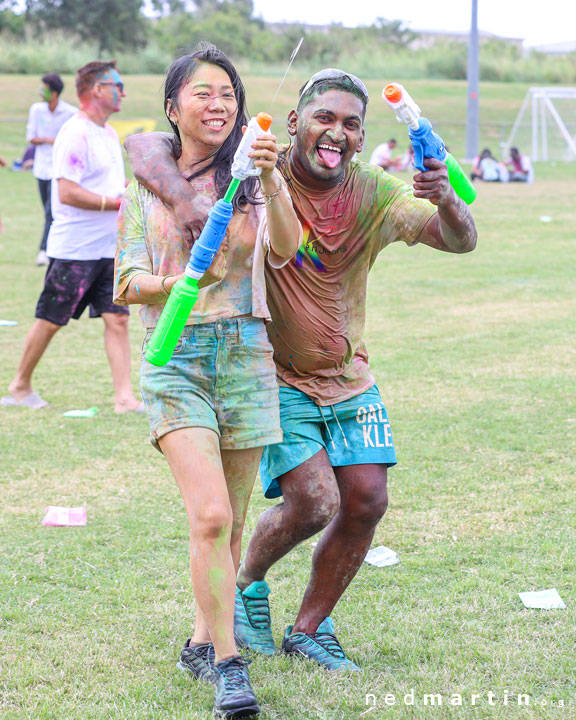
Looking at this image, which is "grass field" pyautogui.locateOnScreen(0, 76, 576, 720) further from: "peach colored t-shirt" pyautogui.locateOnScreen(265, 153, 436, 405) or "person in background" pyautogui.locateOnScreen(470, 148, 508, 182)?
"person in background" pyautogui.locateOnScreen(470, 148, 508, 182)

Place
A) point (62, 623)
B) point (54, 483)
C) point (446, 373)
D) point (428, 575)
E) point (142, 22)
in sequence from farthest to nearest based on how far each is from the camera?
point (142, 22) → point (446, 373) → point (54, 483) → point (428, 575) → point (62, 623)

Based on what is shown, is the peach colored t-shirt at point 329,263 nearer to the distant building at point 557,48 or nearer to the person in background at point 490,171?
→ the person in background at point 490,171

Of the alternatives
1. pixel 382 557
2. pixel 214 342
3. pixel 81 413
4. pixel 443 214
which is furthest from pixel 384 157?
pixel 214 342

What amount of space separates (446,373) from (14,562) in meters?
4.08

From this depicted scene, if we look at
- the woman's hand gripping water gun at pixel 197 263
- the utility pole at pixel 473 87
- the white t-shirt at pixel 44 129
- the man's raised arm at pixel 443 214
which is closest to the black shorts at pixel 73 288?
the man's raised arm at pixel 443 214

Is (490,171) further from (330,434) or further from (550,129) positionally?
(330,434)

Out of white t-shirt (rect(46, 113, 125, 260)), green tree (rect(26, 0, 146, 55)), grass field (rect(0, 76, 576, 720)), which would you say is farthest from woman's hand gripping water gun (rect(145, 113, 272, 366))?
green tree (rect(26, 0, 146, 55))

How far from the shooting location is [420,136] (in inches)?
113

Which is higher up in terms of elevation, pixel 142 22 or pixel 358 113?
pixel 142 22

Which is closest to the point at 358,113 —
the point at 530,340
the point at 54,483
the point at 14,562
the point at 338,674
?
the point at 338,674

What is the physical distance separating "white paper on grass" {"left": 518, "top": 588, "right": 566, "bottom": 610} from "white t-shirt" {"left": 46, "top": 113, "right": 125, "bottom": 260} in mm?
3657

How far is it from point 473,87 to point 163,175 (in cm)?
2749

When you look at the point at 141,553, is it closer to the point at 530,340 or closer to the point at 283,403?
the point at 283,403

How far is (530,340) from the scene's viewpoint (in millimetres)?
8383
